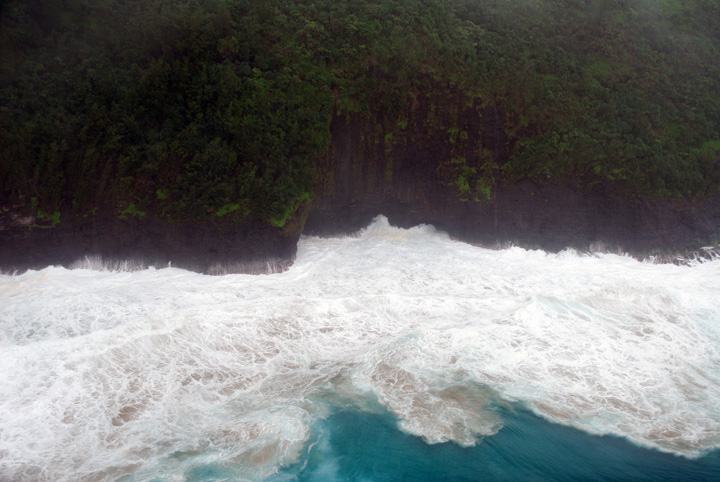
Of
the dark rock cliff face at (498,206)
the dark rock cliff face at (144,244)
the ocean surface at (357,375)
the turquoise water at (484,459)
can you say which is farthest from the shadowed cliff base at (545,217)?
the turquoise water at (484,459)

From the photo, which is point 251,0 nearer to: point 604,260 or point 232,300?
point 232,300

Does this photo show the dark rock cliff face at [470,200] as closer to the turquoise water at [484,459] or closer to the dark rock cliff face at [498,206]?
the dark rock cliff face at [498,206]

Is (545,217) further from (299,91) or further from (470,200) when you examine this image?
(299,91)

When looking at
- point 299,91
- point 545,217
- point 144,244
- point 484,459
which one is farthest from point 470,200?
point 484,459

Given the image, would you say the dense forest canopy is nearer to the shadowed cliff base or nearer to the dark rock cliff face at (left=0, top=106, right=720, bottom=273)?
the dark rock cliff face at (left=0, top=106, right=720, bottom=273)

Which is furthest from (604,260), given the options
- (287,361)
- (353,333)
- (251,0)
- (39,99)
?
(39,99)
